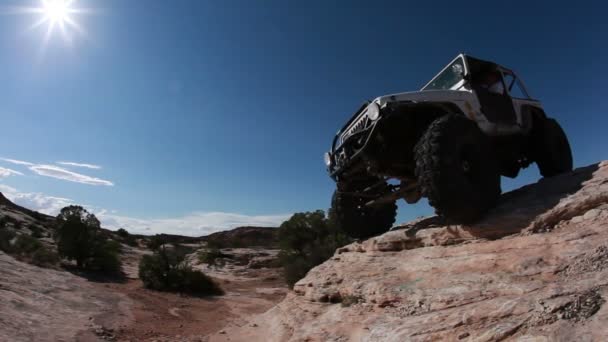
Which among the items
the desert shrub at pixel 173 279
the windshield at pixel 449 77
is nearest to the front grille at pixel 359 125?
the windshield at pixel 449 77

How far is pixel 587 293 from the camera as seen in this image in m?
2.63

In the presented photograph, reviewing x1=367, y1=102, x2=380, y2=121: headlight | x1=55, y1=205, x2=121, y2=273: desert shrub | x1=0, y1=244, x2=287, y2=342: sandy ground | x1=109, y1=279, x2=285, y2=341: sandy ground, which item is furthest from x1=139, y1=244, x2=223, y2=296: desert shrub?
x1=367, y1=102, x2=380, y2=121: headlight

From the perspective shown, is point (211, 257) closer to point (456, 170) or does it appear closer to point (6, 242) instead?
point (6, 242)

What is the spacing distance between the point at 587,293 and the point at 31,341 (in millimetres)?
7342

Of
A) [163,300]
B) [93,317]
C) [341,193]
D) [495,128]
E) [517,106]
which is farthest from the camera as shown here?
[163,300]

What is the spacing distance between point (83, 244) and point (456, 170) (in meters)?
21.1

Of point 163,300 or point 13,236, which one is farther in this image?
point 13,236

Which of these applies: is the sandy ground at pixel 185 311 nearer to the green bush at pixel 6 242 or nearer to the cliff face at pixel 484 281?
the cliff face at pixel 484 281

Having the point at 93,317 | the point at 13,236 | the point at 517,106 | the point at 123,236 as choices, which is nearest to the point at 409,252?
the point at 517,106

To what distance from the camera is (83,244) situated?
19.4 m

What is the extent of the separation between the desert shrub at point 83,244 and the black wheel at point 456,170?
20536mm

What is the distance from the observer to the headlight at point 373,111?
4938mm

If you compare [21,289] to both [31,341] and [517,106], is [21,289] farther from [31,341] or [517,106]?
[517,106]

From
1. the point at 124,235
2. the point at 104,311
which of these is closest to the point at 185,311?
the point at 104,311
